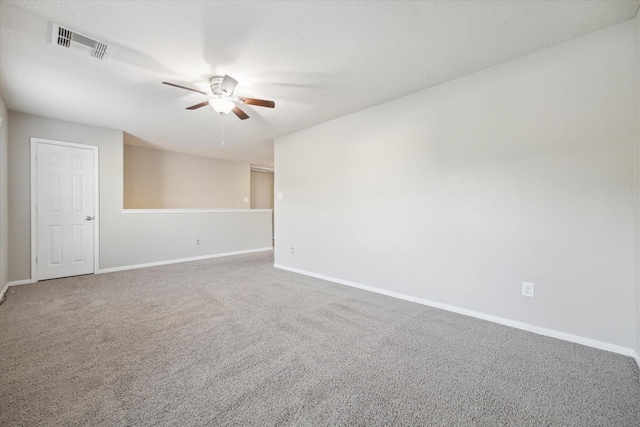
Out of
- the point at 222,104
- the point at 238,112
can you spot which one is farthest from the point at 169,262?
the point at 222,104

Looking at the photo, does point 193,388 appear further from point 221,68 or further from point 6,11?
point 6,11

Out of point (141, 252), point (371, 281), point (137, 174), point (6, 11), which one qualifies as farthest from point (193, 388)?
point (137, 174)

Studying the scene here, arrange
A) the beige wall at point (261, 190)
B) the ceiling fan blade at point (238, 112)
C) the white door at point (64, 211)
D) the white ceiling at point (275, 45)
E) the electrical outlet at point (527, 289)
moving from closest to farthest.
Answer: the white ceiling at point (275, 45), the electrical outlet at point (527, 289), the ceiling fan blade at point (238, 112), the white door at point (64, 211), the beige wall at point (261, 190)

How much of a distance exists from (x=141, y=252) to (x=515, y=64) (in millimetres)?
6192

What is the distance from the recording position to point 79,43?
7.04 feet

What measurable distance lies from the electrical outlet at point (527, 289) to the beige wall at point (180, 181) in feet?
22.3

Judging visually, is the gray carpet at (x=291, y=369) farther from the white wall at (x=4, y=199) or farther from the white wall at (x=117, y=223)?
the white wall at (x=117, y=223)

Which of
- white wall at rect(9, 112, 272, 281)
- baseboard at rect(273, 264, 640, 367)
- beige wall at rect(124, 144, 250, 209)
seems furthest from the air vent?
beige wall at rect(124, 144, 250, 209)

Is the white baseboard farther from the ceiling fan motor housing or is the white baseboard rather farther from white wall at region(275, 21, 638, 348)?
white wall at region(275, 21, 638, 348)

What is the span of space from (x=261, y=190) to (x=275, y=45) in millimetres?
7074

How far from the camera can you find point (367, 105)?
11.3ft

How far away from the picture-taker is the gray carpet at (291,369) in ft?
4.56

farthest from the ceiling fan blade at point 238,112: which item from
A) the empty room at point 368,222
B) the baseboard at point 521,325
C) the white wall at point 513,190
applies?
the baseboard at point 521,325

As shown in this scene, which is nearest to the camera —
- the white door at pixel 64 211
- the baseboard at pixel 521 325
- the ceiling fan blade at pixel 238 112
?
the baseboard at pixel 521 325
